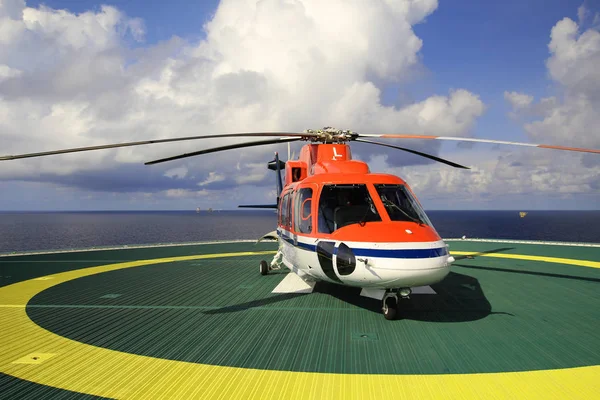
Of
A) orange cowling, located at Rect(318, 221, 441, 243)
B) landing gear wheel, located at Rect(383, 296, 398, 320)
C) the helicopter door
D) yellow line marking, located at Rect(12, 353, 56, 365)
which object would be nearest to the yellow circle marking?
yellow line marking, located at Rect(12, 353, 56, 365)

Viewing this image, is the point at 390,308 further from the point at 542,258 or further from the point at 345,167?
the point at 542,258

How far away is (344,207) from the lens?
292 inches

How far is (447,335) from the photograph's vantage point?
638 cm

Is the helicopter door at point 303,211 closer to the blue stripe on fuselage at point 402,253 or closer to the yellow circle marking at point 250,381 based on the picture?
the blue stripe on fuselage at point 402,253

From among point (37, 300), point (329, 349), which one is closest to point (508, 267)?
point (329, 349)

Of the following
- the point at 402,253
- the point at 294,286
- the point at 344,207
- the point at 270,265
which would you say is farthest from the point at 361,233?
the point at 270,265

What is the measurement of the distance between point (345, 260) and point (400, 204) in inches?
65.8

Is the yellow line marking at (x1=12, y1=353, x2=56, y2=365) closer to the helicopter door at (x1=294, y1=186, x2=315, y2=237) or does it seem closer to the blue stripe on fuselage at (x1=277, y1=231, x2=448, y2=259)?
the helicopter door at (x1=294, y1=186, x2=315, y2=237)

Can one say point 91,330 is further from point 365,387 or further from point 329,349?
point 365,387

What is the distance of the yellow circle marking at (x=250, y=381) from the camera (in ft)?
14.5

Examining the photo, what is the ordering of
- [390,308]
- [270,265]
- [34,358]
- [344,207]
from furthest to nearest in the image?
[270,265]
[344,207]
[390,308]
[34,358]

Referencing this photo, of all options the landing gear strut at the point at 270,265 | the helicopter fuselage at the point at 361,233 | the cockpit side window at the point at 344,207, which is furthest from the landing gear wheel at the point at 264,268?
the cockpit side window at the point at 344,207

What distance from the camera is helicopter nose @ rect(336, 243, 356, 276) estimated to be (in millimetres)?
6488

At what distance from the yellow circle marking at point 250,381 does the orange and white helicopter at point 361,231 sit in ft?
5.94
